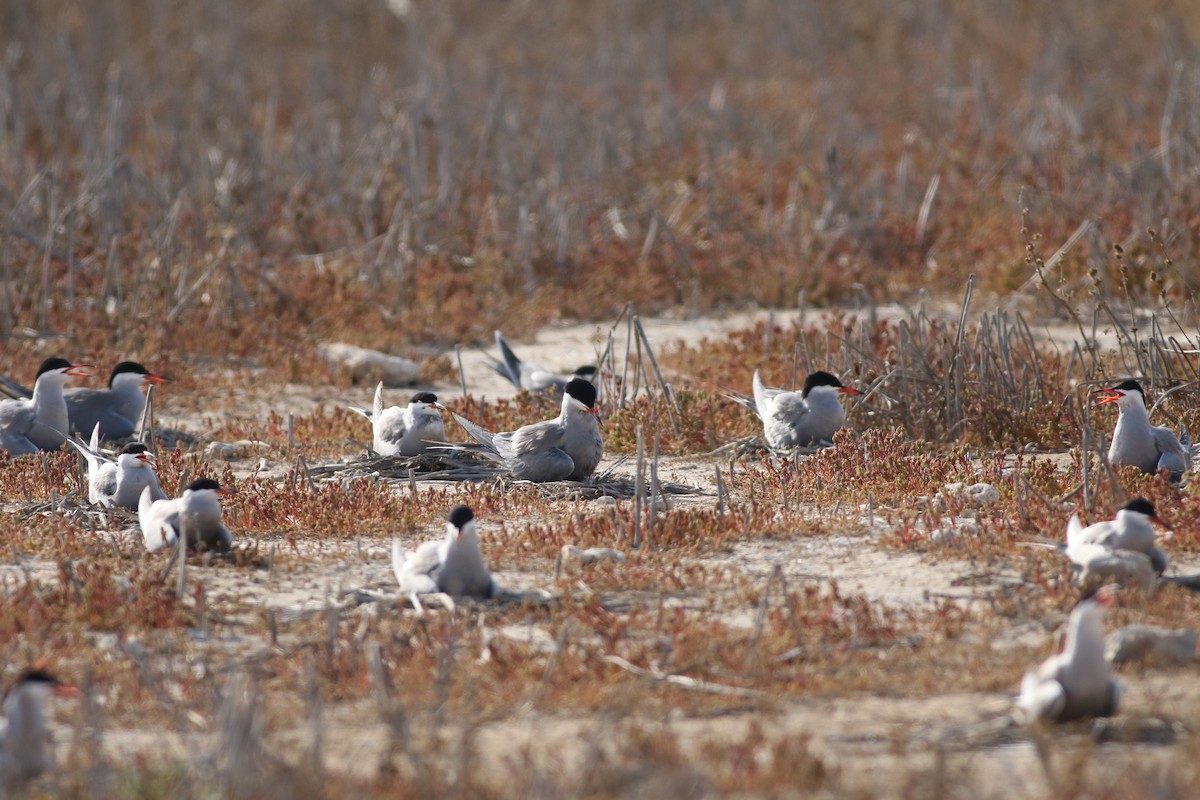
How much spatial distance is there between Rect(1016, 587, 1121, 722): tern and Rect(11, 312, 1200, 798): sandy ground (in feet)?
0.33

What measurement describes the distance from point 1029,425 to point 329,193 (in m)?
7.91

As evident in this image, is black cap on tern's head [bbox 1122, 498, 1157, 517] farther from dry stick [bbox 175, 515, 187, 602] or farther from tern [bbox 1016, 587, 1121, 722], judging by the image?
dry stick [bbox 175, 515, 187, 602]

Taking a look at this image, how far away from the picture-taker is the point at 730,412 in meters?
10.0

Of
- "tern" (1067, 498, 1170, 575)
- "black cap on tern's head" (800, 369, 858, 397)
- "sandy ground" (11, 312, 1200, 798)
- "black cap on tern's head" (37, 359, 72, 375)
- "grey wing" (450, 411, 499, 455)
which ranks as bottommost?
"sandy ground" (11, 312, 1200, 798)

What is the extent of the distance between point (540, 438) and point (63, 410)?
337cm

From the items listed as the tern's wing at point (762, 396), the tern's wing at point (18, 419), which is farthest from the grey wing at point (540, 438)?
the tern's wing at point (18, 419)

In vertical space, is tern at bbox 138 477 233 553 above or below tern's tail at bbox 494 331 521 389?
below

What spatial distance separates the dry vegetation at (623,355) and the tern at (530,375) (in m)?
0.50

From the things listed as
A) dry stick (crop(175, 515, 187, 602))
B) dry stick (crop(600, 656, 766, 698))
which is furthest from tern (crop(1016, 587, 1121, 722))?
dry stick (crop(175, 515, 187, 602))

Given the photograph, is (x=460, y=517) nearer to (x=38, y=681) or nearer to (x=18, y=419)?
(x=38, y=681)

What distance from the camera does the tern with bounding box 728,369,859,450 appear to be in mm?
8953

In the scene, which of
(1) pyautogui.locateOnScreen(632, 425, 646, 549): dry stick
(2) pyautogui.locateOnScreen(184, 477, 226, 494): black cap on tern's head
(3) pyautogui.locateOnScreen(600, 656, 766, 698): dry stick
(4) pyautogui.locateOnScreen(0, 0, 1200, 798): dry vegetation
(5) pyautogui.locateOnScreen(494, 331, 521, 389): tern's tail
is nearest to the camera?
(4) pyautogui.locateOnScreen(0, 0, 1200, 798): dry vegetation

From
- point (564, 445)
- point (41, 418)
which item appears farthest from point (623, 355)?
point (41, 418)

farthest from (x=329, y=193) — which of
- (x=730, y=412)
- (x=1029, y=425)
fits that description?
(x=1029, y=425)
